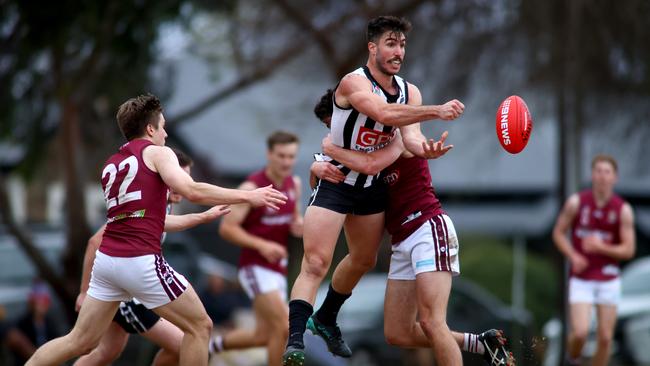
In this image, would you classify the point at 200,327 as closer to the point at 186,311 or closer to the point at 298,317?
the point at 186,311

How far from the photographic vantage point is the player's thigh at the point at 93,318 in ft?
25.5

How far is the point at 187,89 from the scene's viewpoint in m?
30.2

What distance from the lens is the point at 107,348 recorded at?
8.93 meters

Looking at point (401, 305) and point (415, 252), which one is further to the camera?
point (401, 305)

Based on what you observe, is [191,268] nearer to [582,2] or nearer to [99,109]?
[99,109]

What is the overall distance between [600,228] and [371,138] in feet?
15.9

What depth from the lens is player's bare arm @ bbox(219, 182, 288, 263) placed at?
10.7 m

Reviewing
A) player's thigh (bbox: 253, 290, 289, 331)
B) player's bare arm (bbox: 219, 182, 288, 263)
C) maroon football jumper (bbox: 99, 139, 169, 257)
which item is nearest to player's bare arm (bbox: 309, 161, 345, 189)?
maroon football jumper (bbox: 99, 139, 169, 257)

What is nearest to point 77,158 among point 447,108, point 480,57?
point 480,57

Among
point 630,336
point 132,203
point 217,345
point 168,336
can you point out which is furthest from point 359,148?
point 630,336

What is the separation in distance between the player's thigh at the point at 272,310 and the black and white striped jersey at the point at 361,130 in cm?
286

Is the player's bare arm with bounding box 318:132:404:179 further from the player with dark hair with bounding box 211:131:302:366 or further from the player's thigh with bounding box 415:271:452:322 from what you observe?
the player with dark hair with bounding box 211:131:302:366

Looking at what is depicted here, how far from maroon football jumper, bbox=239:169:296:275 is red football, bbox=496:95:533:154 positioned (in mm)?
3664

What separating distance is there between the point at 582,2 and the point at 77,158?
26.3ft
